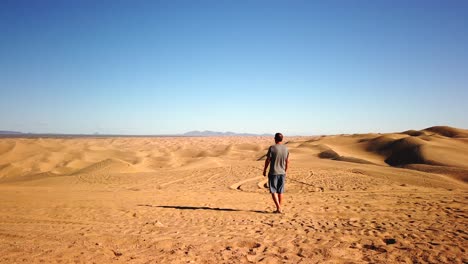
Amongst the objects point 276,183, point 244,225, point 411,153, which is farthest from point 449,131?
point 244,225

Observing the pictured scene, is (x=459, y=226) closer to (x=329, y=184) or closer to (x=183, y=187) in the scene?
(x=329, y=184)

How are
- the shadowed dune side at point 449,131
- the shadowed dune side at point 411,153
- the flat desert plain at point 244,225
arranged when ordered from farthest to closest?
1. the shadowed dune side at point 449,131
2. the shadowed dune side at point 411,153
3. the flat desert plain at point 244,225

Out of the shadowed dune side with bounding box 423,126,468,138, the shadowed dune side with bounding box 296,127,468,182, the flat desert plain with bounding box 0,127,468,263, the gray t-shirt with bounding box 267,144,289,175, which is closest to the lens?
the flat desert plain with bounding box 0,127,468,263

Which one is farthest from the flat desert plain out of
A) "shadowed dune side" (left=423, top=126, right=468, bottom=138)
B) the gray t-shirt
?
"shadowed dune side" (left=423, top=126, right=468, bottom=138)

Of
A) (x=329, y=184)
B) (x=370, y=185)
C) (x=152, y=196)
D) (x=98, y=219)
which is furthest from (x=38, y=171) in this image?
(x=370, y=185)

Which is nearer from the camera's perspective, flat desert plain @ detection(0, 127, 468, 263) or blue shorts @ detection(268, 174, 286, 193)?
flat desert plain @ detection(0, 127, 468, 263)

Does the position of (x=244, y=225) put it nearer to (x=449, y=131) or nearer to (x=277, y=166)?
(x=277, y=166)

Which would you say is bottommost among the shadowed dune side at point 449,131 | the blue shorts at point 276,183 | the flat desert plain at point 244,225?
the flat desert plain at point 244,225

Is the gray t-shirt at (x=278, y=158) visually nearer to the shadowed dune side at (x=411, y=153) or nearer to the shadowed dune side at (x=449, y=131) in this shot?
the shadowed dune side at (x=411, y=153)

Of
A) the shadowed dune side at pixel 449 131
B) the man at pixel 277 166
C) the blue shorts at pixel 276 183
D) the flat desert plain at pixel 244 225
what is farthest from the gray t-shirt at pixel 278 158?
the shadowed dune side at pixel 449 131

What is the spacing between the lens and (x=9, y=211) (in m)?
8.06

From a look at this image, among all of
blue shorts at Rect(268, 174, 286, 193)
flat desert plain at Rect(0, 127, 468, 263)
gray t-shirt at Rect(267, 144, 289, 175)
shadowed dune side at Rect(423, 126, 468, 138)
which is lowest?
flat desert plain at Rect(0, 127, 468, 263)

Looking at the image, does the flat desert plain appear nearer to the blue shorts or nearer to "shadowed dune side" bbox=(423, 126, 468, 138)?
the blue shorts

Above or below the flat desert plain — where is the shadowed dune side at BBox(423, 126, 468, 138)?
above
